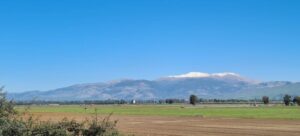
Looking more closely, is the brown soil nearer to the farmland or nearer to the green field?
the farmland

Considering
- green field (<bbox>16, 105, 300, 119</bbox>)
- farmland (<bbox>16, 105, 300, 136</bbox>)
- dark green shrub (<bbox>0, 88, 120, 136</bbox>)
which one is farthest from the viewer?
green field (<bbox>16, 105, 300, 119</bbox>)

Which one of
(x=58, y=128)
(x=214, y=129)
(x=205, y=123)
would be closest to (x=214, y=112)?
(x=205, y=123)

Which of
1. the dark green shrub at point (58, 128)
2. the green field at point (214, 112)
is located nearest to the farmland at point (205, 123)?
the green field at point (214, 112)

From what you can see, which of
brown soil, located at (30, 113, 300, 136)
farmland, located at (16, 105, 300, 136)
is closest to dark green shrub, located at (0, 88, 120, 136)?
farmland, located at (16, 105, 300, 136)

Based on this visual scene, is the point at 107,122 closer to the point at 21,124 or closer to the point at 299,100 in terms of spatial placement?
the point at 21,124

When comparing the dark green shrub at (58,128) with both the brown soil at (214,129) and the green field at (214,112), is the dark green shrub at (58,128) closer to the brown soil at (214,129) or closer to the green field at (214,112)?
the brown soil at (214,129)

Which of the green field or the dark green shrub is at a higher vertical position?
the green field

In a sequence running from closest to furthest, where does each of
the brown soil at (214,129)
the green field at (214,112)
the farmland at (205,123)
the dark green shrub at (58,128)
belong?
1. the dark green shrub at (58,128)
2. the brown soil at (214,129)
3. the farmland at (205,123)
4. the green field at (214,112)

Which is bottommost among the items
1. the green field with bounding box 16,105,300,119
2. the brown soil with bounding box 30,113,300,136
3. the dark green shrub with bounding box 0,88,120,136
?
the brown soil with bounding box 30,113,300,136

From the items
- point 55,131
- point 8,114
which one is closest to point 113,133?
point 55,131

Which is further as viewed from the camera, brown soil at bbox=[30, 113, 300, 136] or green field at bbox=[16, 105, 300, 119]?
green field at bbox=[16, 105, 300, 119]

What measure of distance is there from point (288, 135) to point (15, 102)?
30.1 meters

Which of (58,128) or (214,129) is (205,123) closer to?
(214,129)

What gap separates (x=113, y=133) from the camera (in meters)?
14.2
